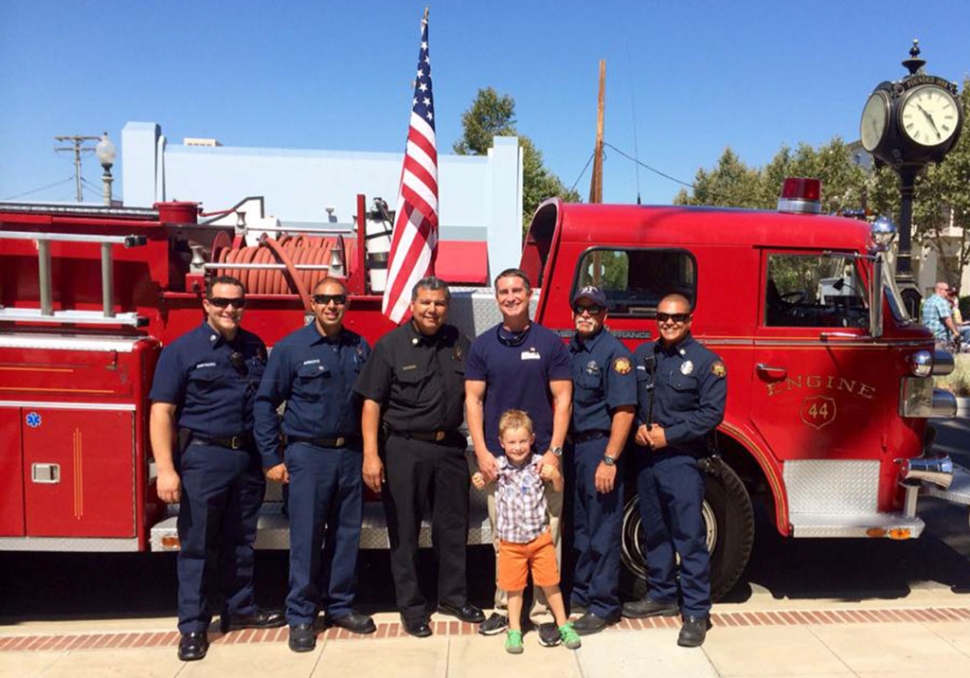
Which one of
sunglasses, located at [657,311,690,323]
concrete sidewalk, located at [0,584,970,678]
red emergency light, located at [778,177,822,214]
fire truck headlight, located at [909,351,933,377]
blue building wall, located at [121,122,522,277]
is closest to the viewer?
concrete sidewalk, located at [0,584,970,678]

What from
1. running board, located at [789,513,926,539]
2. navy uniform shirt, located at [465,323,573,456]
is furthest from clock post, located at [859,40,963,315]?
navy uniform shirt, located at [465,323,573,456]

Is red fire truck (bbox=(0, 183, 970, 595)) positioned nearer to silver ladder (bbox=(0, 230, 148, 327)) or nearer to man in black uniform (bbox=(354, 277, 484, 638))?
silver ladder (bbox=(0, 230, 148, 327))

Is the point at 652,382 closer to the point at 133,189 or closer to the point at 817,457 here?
the point at 817,457

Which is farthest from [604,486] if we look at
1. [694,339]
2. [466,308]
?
[466,308]

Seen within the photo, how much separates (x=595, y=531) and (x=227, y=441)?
6.69 feet

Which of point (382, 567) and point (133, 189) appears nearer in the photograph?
point (382, 567)

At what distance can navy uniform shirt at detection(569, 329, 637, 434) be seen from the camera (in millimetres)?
4102

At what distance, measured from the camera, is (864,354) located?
463 centimetres

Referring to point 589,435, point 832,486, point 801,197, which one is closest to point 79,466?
point 589,435

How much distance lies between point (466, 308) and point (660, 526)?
1714 millimetres

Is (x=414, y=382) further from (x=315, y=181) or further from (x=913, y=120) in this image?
(x=315, y=181)

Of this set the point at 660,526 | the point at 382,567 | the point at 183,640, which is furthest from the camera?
the point at 382,567

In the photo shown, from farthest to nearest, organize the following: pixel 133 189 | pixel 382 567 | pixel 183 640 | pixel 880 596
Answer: pixel 133 189, pixel 382 567, pixel 880 596, pixel 183 640

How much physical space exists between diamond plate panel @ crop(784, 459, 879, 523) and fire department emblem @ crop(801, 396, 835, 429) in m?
0.24
